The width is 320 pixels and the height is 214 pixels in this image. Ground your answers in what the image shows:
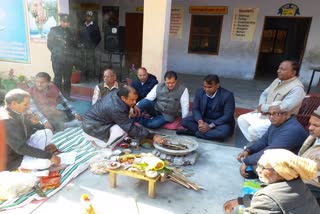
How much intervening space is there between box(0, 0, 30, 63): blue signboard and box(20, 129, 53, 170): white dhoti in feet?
13.1

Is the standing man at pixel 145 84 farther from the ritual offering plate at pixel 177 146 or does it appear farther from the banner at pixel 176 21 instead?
the banner at pixel 176 21

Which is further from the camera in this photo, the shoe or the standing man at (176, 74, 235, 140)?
the shoe

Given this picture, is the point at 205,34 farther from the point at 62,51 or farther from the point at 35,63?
the point at 35,63

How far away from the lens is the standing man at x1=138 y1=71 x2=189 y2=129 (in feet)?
13.7

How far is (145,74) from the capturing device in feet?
14.4

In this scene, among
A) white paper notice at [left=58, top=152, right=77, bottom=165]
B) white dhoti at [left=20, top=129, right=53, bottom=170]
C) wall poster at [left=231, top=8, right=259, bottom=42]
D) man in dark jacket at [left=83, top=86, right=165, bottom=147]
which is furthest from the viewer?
wall poster at [left=231, top=8, right=259, bottom=42]

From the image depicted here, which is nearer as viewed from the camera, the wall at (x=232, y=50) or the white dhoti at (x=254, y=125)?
the white dhoti at (x=254, y=125)

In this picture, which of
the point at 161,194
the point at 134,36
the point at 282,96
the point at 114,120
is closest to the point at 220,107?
the point at 282,96

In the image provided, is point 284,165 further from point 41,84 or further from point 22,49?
point 22,49

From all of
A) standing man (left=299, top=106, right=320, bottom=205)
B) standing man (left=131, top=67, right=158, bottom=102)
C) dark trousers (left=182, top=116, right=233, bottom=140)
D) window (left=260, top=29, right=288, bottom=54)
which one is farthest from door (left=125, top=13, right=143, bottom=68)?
standing man (left=299, top=106, right=320, bottom=205)

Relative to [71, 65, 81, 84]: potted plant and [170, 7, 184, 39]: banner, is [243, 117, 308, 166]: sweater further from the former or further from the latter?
[170, 7, 184, 39]: banner

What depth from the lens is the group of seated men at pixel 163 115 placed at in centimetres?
258

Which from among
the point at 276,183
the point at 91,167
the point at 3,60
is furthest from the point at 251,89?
the point at 3,60

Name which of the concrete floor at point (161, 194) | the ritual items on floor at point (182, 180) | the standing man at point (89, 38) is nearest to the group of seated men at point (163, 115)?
the concrete floor at point (161, 194)
